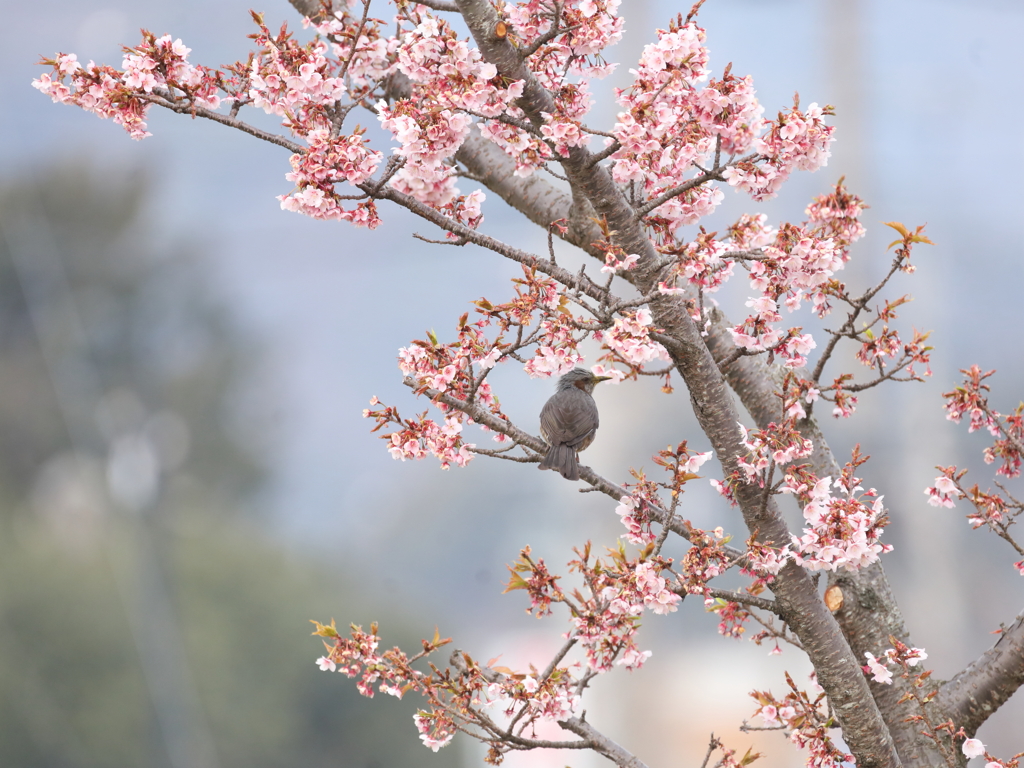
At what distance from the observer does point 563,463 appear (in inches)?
73.2

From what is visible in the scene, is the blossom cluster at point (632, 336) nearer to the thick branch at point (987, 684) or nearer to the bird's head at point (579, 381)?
the thick branch at point (987, 684)

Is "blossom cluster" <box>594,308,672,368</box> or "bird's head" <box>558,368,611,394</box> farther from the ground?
"bird's head" <box>558,368,611,394</box>

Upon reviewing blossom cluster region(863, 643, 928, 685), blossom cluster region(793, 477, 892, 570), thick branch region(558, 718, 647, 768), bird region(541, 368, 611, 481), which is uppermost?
bird region(541, 368, 611, 481)

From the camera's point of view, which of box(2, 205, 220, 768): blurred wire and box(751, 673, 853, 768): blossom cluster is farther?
box(2, 205, 220, 768): blurred wire

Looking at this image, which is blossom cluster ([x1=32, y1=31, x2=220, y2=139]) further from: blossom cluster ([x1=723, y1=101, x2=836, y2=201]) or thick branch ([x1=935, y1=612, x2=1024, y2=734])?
thick branch ([x1=935, y1=612, x2=1024, y2=734])

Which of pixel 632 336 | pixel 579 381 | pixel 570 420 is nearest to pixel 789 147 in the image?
pixel 632 336

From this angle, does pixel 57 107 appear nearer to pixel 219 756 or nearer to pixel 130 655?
pixel 130 655

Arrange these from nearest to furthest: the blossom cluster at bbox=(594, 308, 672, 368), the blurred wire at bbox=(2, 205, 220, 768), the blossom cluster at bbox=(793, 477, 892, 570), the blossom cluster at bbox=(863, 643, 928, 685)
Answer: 1. the blossom cluster at bbox=(594, 308, 672, 368)
2. the blossom cluster at bbox=(793, 477, 892, 570)
3. the blossom cluster at bbox=(863, 643, 928, 685)
4. the blurred wire at bbox=(2, 205, 220, 768)

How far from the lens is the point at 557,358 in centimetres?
139

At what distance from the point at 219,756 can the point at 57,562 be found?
1.42 meters

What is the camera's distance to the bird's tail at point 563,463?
1815 mm

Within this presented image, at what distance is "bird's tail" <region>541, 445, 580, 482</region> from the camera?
182cm

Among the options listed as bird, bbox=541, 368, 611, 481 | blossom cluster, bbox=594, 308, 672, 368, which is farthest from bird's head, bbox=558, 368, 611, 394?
blossom cluster, bbox=594, 308, 672, 368

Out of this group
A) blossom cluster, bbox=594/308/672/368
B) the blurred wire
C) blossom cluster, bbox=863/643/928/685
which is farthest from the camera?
the blurred wire
